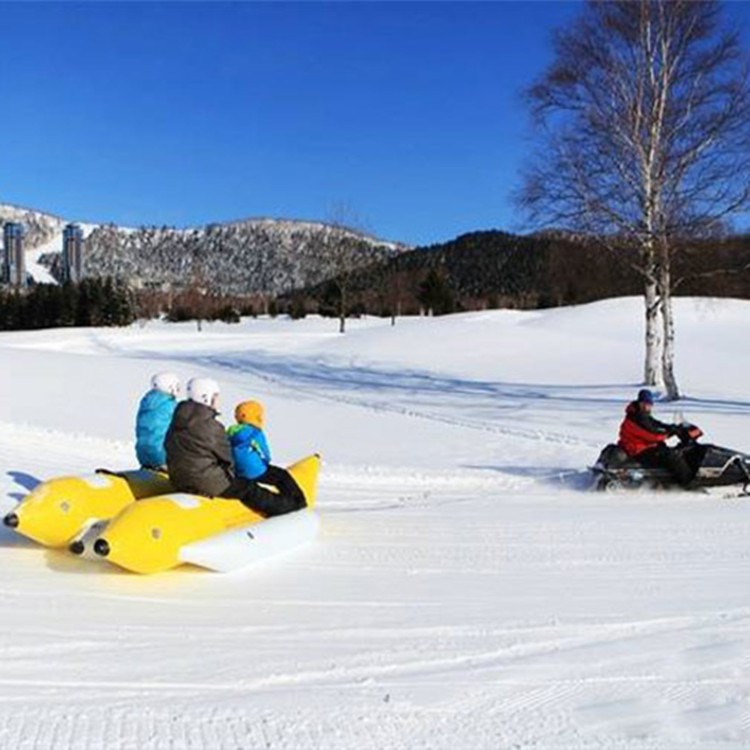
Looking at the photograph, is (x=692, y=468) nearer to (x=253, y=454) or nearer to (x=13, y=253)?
(x=253, y=454)

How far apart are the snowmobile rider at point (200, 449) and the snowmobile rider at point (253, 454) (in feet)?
Answer: 1.22

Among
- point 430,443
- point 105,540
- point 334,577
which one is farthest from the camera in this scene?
point 430,443

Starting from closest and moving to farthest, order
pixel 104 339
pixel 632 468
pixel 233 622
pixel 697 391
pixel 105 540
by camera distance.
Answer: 1. pixel 233 622
2. pixel 105 540
3. pixel 632 468
4. pixel 697 391
5. pixel 104 339

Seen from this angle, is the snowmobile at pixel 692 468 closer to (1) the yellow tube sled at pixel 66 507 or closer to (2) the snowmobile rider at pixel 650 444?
(2) the snowmobile rider at pixel 650 444

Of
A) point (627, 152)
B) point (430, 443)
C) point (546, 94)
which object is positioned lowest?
point (430, 443)

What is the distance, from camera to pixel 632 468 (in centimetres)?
973

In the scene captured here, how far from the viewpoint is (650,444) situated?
9789 millimetres

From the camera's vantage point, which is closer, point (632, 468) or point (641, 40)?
point (632, 468)

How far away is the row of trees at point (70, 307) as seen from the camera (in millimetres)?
76312

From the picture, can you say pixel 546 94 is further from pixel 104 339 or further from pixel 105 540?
pixel 104 339

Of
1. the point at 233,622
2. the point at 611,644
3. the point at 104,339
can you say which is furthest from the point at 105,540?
the point at 104,339

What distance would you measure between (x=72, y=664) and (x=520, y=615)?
2.49 meters

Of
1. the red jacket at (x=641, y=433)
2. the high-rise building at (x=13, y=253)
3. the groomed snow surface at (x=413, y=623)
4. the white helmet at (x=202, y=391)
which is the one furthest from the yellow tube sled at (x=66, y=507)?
the high-rise building at (x=13, y=253)

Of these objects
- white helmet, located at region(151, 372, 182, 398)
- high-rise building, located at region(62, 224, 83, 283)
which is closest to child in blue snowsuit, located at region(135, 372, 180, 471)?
white helmet, located at region(151, 372, 182, 398)
